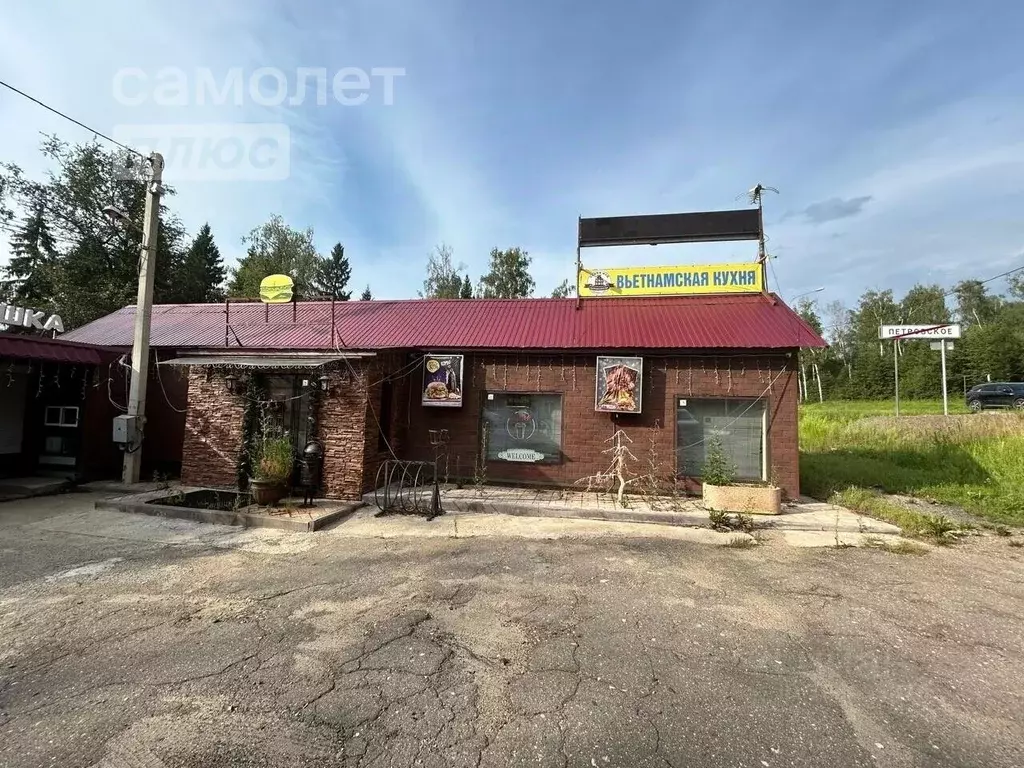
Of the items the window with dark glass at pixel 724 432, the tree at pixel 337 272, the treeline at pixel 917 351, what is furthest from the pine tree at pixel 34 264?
the treeline at pixel 917 351

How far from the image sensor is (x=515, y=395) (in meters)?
10.6

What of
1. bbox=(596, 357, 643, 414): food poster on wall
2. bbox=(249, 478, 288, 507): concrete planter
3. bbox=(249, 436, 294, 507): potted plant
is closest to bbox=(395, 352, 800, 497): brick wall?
bbox=(596, 357, 643, 414): food poster on wall

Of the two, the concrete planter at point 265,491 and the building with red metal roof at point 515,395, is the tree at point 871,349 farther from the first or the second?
the concrete planter at point 265,491

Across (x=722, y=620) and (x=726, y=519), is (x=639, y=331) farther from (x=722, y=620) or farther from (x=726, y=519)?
(x=722, y=620)

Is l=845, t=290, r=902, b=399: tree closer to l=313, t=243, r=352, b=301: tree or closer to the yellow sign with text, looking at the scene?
the yellow sign with text

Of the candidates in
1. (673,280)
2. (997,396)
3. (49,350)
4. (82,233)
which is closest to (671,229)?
(673,280)

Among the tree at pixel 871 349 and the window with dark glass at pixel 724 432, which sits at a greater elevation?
the tree at pixel 871 349

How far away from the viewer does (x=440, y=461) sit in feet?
34.6

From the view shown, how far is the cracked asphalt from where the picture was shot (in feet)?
8.63

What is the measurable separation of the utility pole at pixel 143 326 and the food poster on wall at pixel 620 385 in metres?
9.62

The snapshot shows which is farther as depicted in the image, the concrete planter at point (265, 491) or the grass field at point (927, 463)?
the grass field at point (927, 463)

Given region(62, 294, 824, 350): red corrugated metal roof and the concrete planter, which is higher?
region(62, 294, 824, 350): red corrugated metal roof

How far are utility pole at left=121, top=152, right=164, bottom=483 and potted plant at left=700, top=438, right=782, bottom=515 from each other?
37.8 feet

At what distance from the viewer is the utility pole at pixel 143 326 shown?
9875 millimetres
